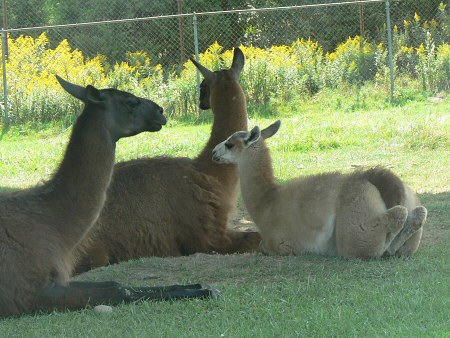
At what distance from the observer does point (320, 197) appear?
702 cm

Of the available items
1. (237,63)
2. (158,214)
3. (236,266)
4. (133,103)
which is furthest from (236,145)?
(237,63)

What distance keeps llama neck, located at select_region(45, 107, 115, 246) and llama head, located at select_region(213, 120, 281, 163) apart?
1.58 m

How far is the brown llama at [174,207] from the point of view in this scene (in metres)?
7.91

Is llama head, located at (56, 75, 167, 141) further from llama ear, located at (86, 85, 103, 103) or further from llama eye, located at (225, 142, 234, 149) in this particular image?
llama eye, located at (225, 142, 234, 149)

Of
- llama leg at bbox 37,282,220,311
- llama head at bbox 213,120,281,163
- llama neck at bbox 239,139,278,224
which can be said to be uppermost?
llama head at bbox 213,120,281,163

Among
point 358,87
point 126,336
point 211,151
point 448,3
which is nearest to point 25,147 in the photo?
point 358,87

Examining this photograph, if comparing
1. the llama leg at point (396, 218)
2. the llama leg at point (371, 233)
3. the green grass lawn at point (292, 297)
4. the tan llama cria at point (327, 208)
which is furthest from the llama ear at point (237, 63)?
the llama leg at point (396, 218)

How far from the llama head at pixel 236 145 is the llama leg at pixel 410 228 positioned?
5.01 ft

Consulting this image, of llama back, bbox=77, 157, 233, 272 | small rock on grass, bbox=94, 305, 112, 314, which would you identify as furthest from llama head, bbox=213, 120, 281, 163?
small rock on grass, bbox=94, 305, 112, 314

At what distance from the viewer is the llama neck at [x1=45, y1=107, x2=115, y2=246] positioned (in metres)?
6.28

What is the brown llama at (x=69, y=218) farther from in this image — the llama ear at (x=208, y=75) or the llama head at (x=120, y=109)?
the llama ear at (x=208, y=75)

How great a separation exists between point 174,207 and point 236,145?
3.04ft

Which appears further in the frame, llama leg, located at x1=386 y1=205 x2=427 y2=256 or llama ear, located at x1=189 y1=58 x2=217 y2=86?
llama ear, located at x1=189 y1=58 x2=217 y2=86

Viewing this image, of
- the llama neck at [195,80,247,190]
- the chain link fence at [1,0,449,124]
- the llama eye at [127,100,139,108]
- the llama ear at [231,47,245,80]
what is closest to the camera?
the llama eye at [127,100,139,108]
